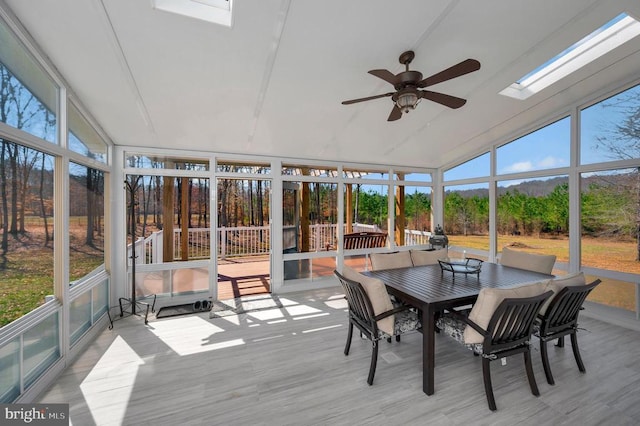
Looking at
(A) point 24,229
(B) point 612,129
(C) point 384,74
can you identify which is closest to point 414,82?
(C) point 384,74

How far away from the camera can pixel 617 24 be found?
2705mm

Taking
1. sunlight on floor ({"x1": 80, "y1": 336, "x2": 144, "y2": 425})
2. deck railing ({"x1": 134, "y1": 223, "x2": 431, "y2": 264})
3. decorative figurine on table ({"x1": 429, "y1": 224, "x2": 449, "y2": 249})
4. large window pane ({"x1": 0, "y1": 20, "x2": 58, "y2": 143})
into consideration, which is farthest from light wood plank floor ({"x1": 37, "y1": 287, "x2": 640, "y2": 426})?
decorative figurine on table ({"x1": 429, "y1": 224, "x2": 449, "y2": 249})

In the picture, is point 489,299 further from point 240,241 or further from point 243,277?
point 240,241

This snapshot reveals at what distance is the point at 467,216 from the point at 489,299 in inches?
165

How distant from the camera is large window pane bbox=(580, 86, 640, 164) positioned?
11.2 ft

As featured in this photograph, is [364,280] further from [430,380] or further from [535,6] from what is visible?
[535,6]

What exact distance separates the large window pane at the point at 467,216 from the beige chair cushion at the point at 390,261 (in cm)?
272

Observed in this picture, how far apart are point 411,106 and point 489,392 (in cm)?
244

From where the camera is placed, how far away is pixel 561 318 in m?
2.35

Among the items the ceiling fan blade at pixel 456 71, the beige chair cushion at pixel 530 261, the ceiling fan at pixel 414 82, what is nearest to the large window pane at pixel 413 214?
the beige chair cushion at pixel 530 261

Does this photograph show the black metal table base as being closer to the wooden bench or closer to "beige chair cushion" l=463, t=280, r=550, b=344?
the wooden bench

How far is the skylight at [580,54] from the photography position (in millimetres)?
2699

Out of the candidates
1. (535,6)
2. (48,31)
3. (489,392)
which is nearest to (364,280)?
(489,392)

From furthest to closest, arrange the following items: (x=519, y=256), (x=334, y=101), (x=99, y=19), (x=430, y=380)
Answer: (x=519, y=256)
(x=334, y=101)
(x=430, y=380)
(x=99, y=19)
